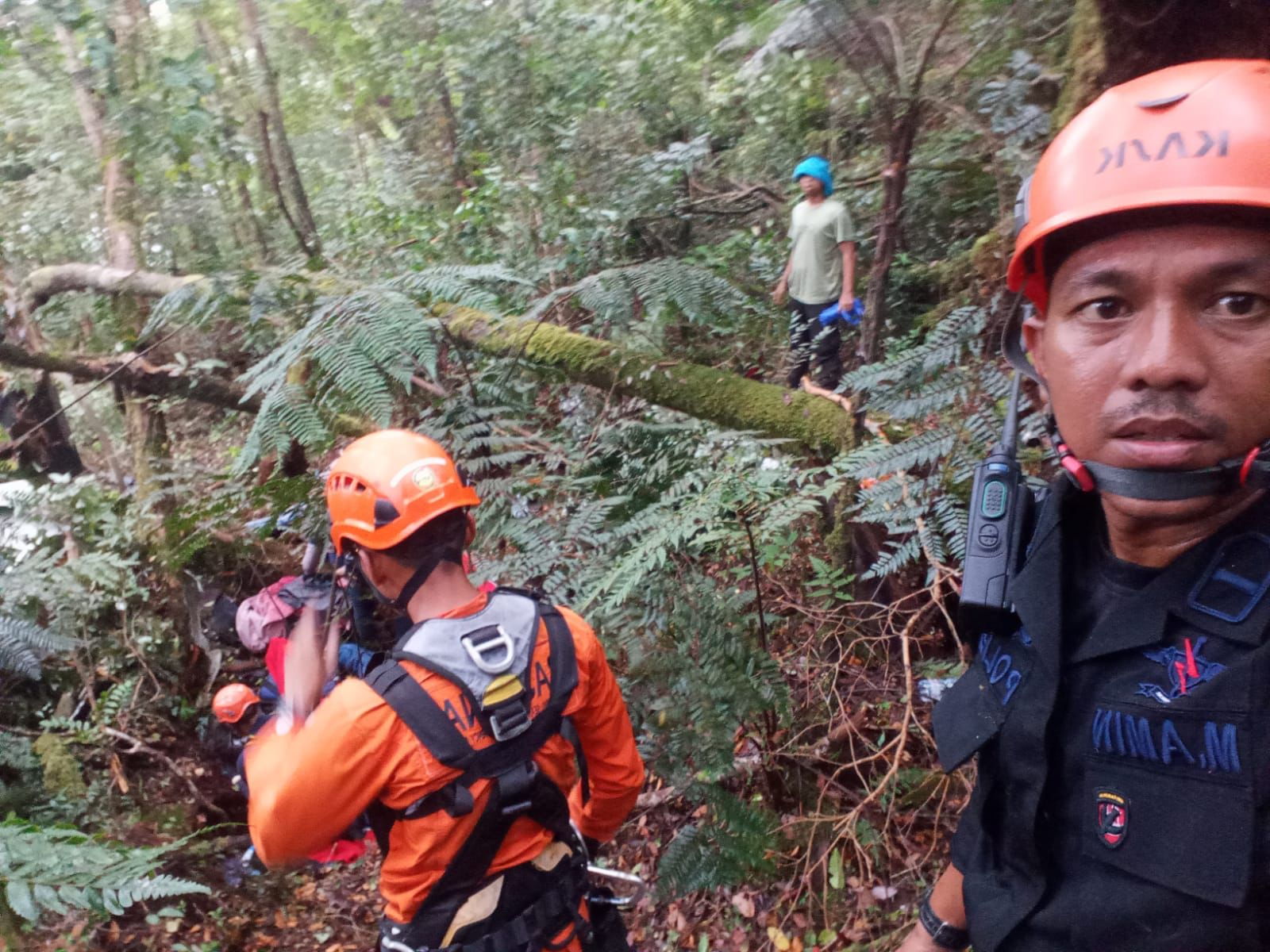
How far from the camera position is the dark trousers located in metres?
5.75

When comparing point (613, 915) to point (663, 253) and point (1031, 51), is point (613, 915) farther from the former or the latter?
point (1031, 51)

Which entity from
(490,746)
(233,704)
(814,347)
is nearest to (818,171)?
(814,347)

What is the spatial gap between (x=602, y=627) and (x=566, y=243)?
4.70 metres

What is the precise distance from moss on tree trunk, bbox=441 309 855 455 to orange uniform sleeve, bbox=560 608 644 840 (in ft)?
6.86

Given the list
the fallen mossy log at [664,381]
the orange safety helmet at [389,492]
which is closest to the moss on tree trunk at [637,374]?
the fallen mossy log at [664,381]

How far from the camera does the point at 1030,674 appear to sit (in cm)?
136

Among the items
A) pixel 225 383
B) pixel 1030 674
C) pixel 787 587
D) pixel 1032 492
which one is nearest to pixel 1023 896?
pixel 1030 674

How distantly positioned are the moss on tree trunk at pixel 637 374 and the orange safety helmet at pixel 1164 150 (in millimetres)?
2925

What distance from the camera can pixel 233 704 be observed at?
5.50 m

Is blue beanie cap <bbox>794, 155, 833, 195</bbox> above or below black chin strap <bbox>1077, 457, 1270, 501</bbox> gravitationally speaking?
above

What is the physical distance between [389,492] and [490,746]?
0.87 metres

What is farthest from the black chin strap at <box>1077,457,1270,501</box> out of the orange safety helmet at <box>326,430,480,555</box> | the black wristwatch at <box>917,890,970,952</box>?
the orange safety helmet at <box>326,430,480,555</box>

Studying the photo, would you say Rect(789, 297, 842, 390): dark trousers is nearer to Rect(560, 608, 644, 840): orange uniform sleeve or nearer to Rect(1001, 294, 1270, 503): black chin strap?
Rect(560, 608, 644, 840): orange uniform sleeve

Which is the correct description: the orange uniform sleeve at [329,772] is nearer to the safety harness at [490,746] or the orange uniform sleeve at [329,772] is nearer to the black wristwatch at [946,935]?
the safety harness at [490,746]
